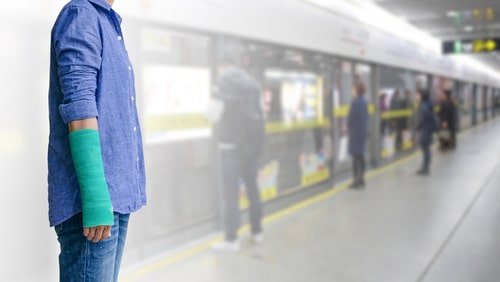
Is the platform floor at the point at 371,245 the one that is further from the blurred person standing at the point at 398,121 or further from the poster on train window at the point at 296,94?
the blurred person standing at the point at 398,121

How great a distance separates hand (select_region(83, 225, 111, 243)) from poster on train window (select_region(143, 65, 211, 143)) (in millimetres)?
1959

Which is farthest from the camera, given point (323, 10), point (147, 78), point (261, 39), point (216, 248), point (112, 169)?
point (323, 10)

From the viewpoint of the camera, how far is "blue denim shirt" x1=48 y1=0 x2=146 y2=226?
122 centimetres

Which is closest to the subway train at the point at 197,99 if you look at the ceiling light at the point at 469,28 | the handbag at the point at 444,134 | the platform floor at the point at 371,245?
the platform floor at the point at 371,245

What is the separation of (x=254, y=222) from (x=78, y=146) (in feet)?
8.44

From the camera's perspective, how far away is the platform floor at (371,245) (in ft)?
9.71

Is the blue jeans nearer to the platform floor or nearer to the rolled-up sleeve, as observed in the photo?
the rolled-up sleeve

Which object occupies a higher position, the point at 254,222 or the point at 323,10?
the point at 323,10

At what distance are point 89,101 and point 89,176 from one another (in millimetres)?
207

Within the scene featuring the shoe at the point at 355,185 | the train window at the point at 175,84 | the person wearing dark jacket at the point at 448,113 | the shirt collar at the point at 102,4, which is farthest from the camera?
the person wearing dark jacket at the point at 448,113

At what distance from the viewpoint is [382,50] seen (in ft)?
24.3

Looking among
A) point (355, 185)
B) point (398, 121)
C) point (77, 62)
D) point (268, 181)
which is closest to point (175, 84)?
point (268, 181)

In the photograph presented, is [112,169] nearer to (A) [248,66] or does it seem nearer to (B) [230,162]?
(B) [230,162]

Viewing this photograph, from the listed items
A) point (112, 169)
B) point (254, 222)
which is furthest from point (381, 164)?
point (112, 169)
